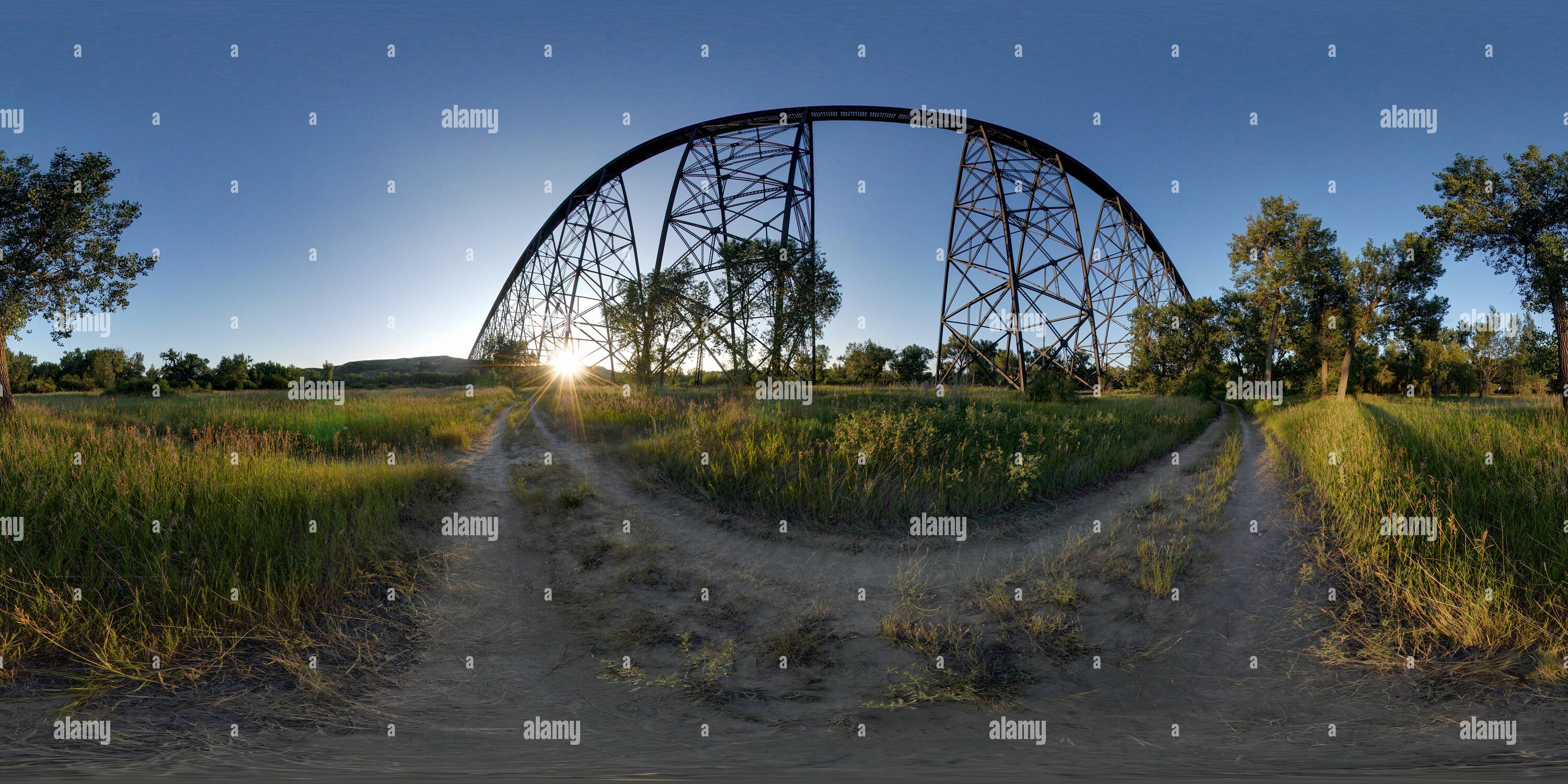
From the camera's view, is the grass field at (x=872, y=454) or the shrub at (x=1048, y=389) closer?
the grass field at (x=872, y=454)

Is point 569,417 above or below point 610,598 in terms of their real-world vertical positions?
above

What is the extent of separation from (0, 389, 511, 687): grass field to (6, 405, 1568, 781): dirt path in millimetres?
794

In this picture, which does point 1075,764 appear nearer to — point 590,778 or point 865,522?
point 590,778

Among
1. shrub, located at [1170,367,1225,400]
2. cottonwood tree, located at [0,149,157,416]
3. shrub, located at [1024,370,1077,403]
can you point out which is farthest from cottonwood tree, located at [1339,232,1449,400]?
cottonwood tree, located at [0,149,157,416]

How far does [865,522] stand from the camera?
6.50 metres

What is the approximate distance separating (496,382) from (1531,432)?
5364 cm

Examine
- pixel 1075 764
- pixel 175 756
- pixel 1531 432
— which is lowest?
pixel 1075 764

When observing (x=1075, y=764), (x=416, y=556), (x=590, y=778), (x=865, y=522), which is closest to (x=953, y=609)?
(x=1075, y=764)

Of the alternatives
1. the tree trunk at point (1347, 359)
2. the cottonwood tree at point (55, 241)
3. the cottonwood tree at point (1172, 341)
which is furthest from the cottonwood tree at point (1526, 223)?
the cottonwood tree at point (55, 241)

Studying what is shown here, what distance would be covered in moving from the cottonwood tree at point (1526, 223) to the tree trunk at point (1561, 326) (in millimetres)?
17

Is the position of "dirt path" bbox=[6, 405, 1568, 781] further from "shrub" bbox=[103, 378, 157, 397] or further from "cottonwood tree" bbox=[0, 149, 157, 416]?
"shrub" bbox=[103, 378, 157, 397]

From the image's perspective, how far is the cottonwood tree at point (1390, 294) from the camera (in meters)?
27.5

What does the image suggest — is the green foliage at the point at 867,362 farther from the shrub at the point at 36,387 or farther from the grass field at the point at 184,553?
→ the shrub at the point at 36,387

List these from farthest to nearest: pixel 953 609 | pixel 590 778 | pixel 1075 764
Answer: pixel 953 609, pixel 1075 764, pixel 590 778
